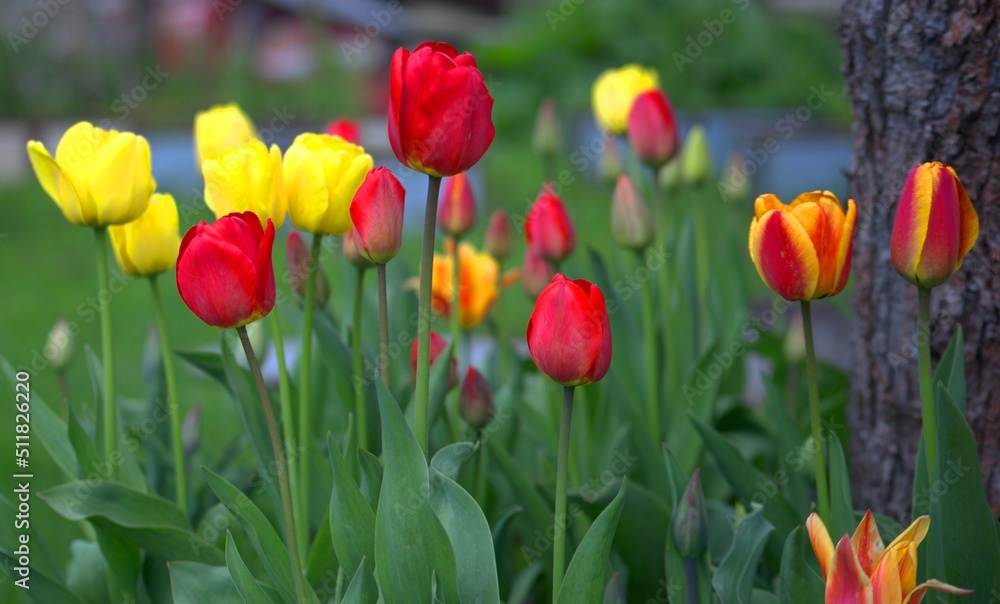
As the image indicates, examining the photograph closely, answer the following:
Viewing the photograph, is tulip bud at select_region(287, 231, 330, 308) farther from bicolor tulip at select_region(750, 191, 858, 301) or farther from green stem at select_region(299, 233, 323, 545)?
bicolor tulip at select_region(750, 191, 858, 301)

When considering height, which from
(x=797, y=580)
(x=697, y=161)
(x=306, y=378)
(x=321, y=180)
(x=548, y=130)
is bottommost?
(x=797, y=580)

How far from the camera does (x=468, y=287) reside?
1.72 metres

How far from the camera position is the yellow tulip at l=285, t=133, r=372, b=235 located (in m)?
1.14

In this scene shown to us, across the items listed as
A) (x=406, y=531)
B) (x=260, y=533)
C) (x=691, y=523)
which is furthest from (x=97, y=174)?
(x=691, y=523)

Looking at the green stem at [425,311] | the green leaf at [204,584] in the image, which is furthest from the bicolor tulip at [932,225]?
the green leaf at [204,584]

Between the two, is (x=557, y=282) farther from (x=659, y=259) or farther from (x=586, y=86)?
(x=586, y=86)

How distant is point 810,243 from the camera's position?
1001mm

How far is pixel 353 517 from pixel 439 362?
31cm

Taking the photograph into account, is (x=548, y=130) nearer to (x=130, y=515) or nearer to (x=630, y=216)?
(x=630, y=216)

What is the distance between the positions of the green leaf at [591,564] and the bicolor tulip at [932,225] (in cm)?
Answer: 37

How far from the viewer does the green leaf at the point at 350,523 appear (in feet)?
3.57

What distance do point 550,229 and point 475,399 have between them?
14.5 inches

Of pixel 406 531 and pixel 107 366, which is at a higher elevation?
pixel 107 366

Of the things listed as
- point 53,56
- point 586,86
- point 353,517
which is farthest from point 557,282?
point 53,56
